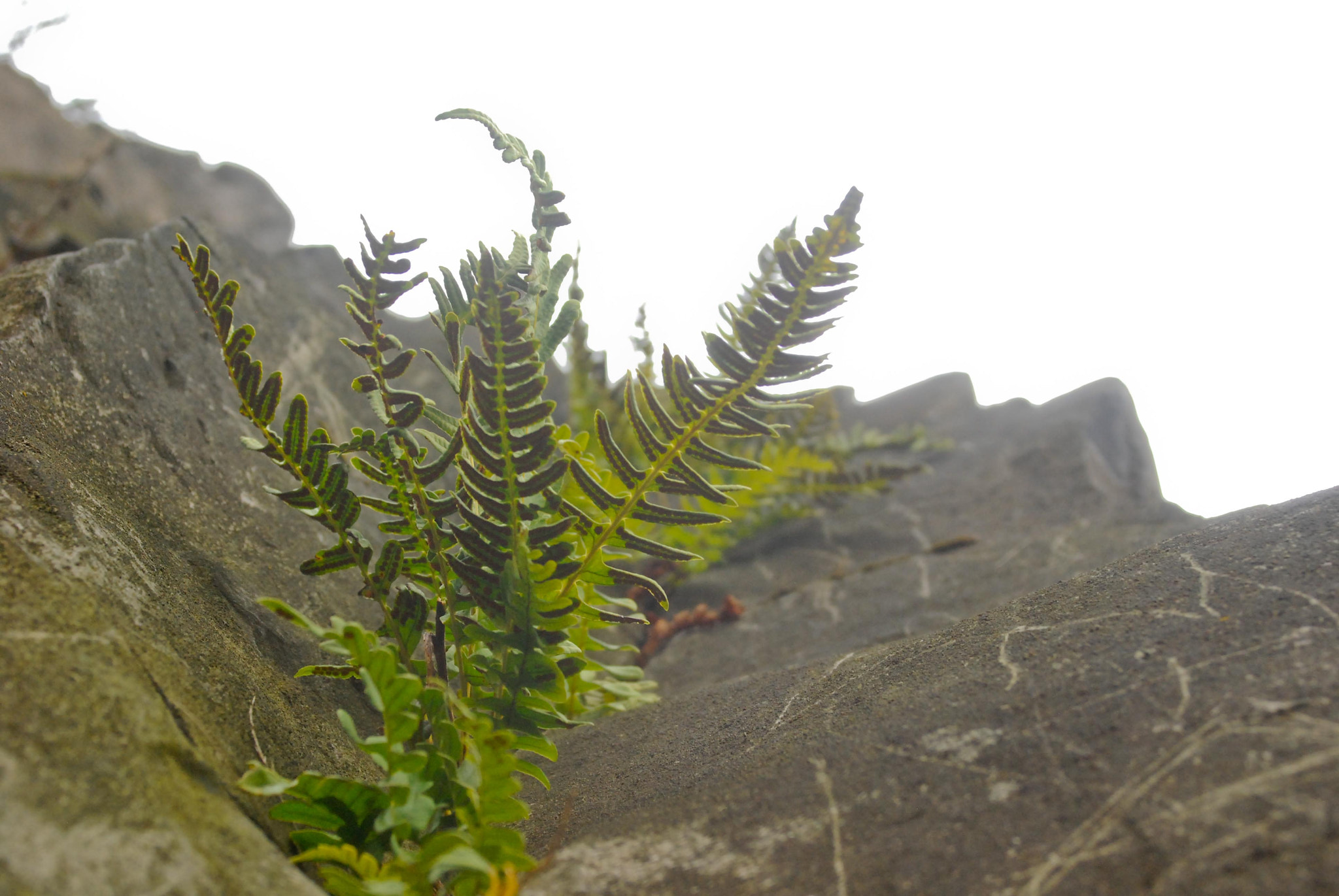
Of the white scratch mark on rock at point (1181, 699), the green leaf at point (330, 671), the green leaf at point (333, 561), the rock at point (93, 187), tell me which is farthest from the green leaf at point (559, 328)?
the rock at point (93, 187)

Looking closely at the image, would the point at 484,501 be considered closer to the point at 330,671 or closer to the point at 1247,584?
the point at 330,671

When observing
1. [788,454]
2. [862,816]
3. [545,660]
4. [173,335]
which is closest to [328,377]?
[173,335]

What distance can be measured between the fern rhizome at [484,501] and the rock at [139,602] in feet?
0.35

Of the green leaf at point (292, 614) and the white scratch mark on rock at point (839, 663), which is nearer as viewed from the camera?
the green leaf at point (292, 614)

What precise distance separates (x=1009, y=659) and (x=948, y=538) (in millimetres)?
2042

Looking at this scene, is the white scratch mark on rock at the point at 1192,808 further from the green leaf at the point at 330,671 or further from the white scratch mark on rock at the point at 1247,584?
the green leaf at the point at 330,671

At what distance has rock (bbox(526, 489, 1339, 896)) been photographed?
793 millimetres

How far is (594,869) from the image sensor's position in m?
0.97

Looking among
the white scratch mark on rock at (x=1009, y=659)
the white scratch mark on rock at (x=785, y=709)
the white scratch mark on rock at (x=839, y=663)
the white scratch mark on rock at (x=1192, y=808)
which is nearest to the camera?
the white scratch mark on rock at (x=1192, y=808)

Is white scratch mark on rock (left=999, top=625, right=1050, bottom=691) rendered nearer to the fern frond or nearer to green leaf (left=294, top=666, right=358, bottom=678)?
the fern frond

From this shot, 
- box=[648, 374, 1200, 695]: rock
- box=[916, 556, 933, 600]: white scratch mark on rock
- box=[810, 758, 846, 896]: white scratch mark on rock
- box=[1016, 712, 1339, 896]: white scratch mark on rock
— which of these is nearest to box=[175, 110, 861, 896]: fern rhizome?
box=[810, 758, 846, 896]: white scratch mark on rock

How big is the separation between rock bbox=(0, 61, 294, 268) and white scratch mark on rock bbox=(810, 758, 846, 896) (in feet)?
11.4

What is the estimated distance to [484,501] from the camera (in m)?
1.18

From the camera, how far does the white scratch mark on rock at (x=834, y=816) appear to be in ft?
2.84
